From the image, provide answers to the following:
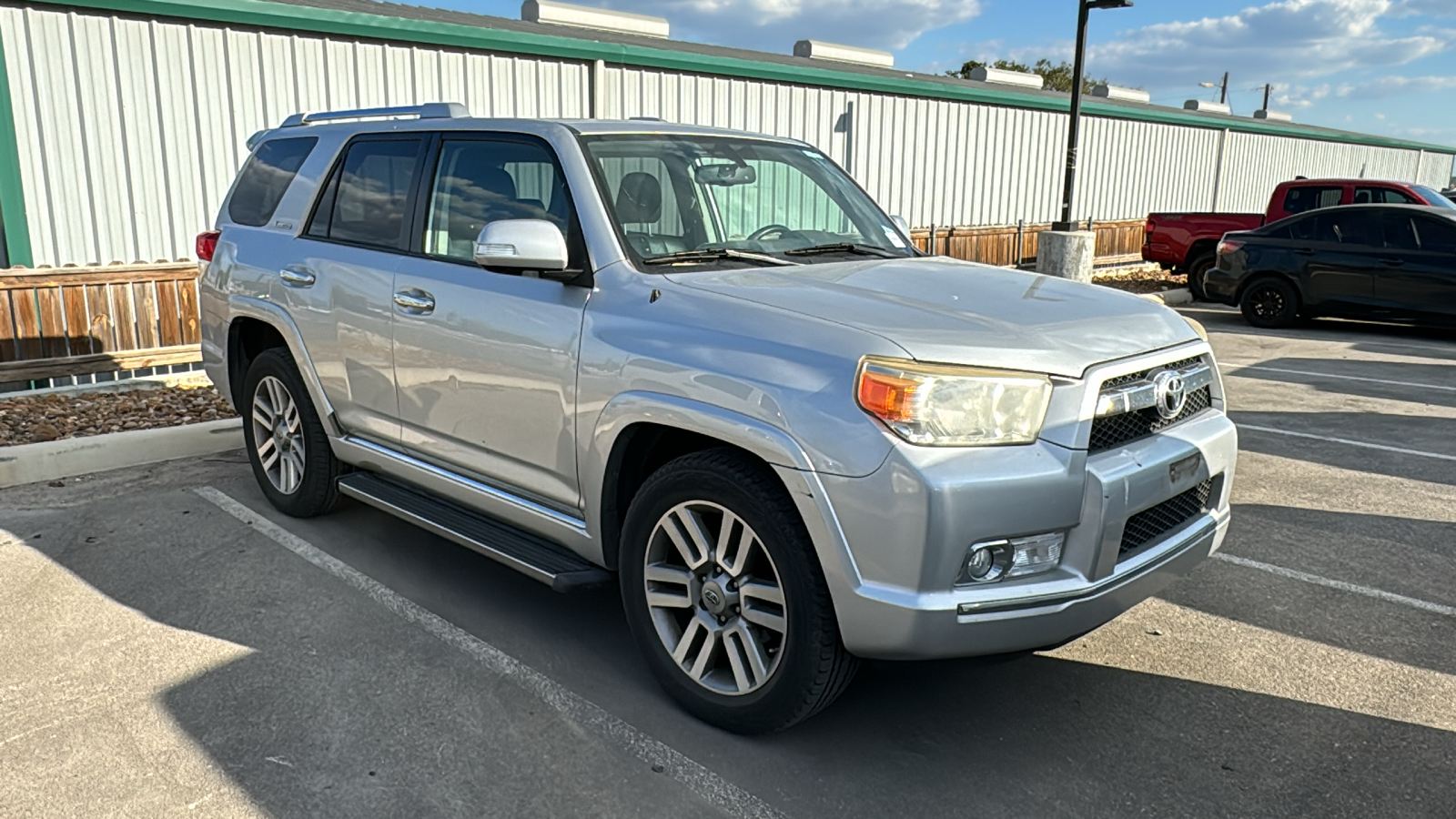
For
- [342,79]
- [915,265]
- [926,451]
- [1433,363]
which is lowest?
[1433,363]

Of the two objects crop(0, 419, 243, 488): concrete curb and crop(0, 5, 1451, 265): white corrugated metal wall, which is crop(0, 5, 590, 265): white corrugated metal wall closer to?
crop(0, 5, 1451, 265): white corrugated metal wall

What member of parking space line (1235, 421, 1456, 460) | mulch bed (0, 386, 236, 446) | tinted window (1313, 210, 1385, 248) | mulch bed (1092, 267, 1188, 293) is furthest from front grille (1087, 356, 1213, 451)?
mulch bed (1092, 267, 1188, 293)

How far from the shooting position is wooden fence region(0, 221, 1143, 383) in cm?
831

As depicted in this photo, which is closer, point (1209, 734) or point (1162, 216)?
point (1209, 734)

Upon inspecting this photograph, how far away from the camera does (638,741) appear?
3.34 m

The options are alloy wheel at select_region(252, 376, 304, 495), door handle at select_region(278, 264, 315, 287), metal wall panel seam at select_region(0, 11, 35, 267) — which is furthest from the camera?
metal wall panel seam at select_region(0, 11, 35, 267)

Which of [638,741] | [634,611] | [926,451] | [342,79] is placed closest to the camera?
[926,451]

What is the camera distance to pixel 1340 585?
15.5 ft

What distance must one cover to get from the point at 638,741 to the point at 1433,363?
10739 millimetres

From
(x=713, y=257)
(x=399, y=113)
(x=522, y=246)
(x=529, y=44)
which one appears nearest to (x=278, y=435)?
(x=399, y=113)

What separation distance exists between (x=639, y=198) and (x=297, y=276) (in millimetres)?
1928

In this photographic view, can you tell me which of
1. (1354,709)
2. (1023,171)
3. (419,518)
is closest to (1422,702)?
(1354,709)

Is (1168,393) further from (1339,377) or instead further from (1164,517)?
(1339,377)

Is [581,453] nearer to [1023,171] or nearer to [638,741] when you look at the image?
[638,741]
